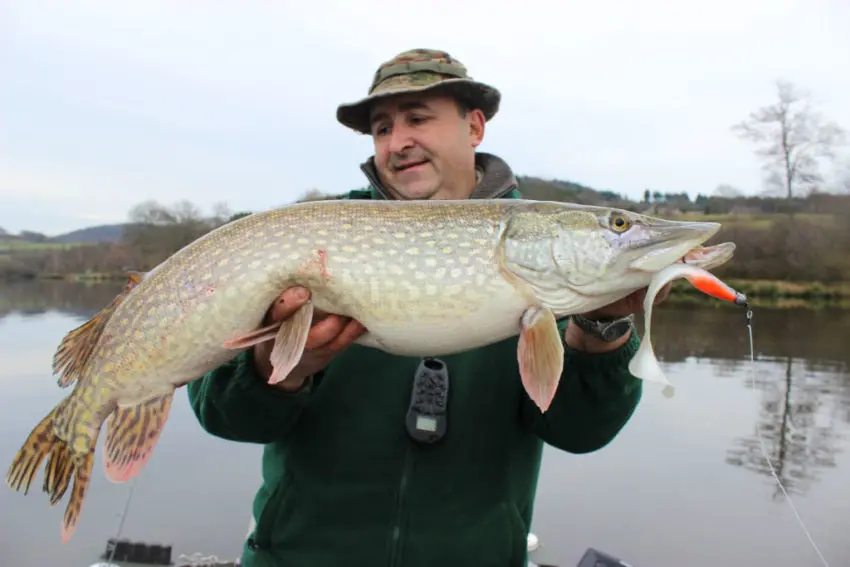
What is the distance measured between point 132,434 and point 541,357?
1371 mm

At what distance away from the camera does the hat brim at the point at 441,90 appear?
253 cm

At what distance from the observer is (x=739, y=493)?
25.0 ft

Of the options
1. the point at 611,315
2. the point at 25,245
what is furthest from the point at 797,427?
the point at 25,245

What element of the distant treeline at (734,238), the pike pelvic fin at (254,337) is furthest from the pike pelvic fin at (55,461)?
the distant treeline at (734,238)

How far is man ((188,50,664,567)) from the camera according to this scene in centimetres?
204

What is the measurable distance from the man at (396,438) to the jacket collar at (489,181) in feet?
2.22

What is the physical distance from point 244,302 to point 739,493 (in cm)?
779

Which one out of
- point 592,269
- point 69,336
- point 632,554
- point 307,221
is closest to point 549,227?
point 592,269

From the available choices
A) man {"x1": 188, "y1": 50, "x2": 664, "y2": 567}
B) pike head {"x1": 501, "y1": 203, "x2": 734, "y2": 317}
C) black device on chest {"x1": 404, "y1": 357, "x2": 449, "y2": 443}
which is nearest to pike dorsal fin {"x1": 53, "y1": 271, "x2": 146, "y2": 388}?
man {"x1": 188, "y1": 50, "x2": 664, "y2": 567}

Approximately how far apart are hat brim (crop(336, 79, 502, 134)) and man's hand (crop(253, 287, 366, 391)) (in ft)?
3.52

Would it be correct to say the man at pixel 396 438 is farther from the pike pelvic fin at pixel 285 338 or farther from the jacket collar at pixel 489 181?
the jacket collar at pixel 489 181

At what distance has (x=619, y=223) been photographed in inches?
76.7

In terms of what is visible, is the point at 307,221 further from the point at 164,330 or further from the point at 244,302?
the point at 164,330

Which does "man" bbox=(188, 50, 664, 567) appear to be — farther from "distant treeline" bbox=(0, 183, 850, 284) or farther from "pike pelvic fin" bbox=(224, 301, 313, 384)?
"distant treeline" bbox=(0, 183, 850, 284)
